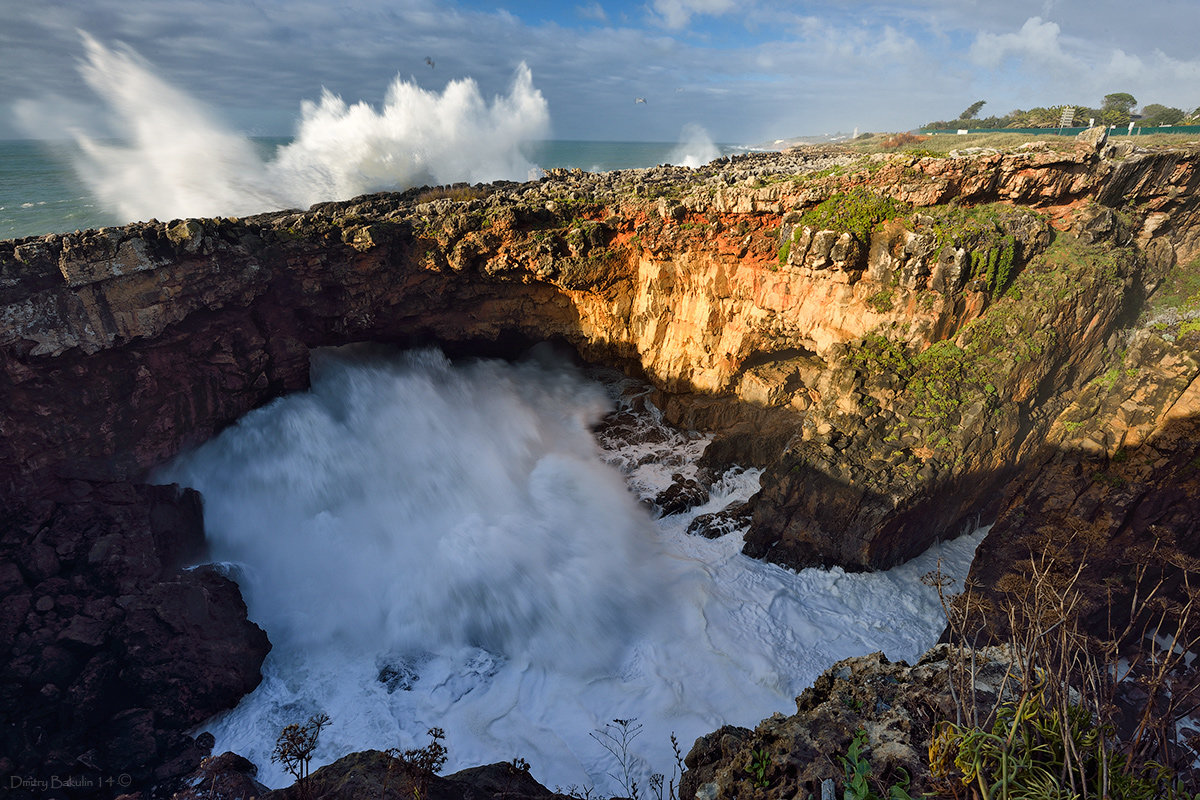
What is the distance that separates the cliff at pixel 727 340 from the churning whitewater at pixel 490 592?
3.07 feet

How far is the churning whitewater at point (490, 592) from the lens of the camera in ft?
33.4

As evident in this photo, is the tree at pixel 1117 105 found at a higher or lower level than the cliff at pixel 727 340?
higher

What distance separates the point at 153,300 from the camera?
11.8m

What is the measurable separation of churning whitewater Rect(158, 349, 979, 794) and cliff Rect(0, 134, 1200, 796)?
94 centimetres

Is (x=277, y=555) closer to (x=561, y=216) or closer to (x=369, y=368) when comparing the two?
(x=369, y=368)

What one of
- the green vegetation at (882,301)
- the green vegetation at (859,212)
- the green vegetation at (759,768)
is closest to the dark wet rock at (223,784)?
the green vegetation at (759,768)

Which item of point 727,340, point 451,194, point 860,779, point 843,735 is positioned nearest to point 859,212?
point 727,340

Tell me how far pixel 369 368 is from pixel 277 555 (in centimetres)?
664

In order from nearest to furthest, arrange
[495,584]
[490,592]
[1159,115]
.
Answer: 1. [490,592]
2. [495,584]
3. [1159,115]

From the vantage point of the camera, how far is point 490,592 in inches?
487

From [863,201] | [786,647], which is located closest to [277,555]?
[786,647]

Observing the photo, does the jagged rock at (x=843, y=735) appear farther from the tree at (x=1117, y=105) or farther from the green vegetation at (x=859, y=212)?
the tree at (x=1117, y=105)

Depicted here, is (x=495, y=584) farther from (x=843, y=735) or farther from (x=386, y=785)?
(x=843, y=735)

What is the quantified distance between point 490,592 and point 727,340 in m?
10.3
